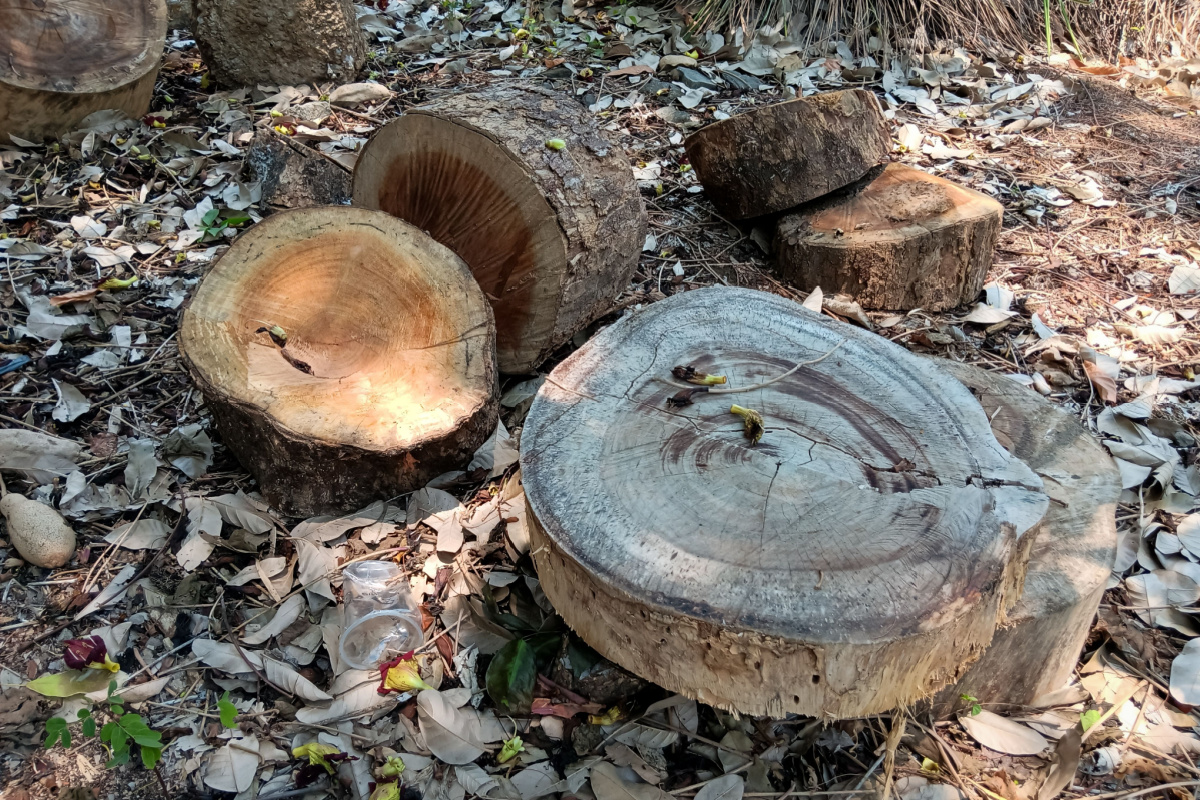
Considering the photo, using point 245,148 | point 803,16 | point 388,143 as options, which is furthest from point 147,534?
point 803,16

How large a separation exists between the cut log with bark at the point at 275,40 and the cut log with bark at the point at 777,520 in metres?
2.68

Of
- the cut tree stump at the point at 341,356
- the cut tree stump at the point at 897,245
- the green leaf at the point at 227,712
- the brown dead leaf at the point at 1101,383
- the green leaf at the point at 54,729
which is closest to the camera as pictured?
the green leaf at the point at 54,729

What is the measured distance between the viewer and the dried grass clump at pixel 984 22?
4.08 m

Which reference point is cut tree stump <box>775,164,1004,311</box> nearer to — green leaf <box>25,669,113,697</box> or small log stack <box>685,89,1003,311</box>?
small log stack <box>685,89,1003,311</box>

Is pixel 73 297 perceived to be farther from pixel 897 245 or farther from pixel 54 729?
pixel 897 245

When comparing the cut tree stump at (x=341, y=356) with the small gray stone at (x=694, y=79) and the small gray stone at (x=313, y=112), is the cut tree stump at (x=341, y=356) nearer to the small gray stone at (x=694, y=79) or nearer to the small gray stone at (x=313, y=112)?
the small gray stone at (x=313, y=112)

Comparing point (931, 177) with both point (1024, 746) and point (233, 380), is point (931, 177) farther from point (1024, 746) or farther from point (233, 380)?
point (233, 380)

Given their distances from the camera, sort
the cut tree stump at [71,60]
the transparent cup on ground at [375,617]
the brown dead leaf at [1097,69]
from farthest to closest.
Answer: the brown dead leaf at [1097,69] → the cut tree stump at [71,60] → the transparent cup on ground at [375,617]

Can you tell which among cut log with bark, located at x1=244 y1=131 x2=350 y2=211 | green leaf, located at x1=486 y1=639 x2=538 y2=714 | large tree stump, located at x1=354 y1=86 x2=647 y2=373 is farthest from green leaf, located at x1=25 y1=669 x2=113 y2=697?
cut log with bark, located at x1=244 y1=131 x2=350 y2=211

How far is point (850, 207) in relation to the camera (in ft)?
8.99

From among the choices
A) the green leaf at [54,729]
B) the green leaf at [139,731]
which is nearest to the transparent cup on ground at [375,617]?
the green leaf at [139,731]

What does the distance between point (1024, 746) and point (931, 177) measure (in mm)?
1953

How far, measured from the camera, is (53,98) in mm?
2955

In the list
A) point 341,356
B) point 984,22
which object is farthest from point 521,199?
point 984,22
